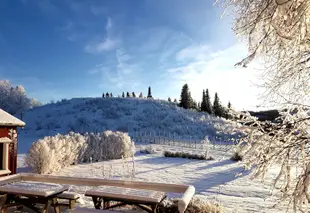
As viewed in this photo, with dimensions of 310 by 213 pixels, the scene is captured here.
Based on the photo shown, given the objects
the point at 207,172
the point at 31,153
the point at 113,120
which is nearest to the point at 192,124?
the point at 113,120

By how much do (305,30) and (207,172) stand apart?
7.57 meters

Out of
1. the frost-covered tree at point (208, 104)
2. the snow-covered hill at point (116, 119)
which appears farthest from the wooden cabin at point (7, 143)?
the frost-covered tree at point (208, 104)

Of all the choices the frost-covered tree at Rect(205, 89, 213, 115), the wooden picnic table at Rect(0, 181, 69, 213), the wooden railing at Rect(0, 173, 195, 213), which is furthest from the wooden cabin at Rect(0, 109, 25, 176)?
the frost-covered tree at Rect(205, 89, 213, 115)

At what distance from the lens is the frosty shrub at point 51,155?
26.8ft

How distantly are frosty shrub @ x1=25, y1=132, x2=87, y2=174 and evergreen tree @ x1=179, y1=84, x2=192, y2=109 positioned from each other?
42.7m

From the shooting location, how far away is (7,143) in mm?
6070

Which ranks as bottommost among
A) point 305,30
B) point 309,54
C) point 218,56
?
point 309,54

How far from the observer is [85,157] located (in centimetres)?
1128

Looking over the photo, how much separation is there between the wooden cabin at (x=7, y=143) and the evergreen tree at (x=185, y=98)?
46702 millimetres

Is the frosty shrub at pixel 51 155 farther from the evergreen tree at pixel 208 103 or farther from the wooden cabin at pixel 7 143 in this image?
the evergreen tree at pixel 208 103

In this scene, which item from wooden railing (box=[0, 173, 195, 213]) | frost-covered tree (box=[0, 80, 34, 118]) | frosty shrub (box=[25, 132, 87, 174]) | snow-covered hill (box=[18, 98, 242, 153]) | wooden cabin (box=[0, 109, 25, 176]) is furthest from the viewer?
frost-covered tree (box=[0, 80, 34, 118])

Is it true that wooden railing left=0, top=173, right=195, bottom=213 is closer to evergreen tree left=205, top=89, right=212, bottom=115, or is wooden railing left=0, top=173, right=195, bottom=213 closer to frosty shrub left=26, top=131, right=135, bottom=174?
frosty shrub left=26, top=131, right=135, bottom=174

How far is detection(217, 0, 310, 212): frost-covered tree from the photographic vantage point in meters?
2.64

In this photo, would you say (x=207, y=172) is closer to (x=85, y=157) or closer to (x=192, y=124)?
(x=85, y=157)
